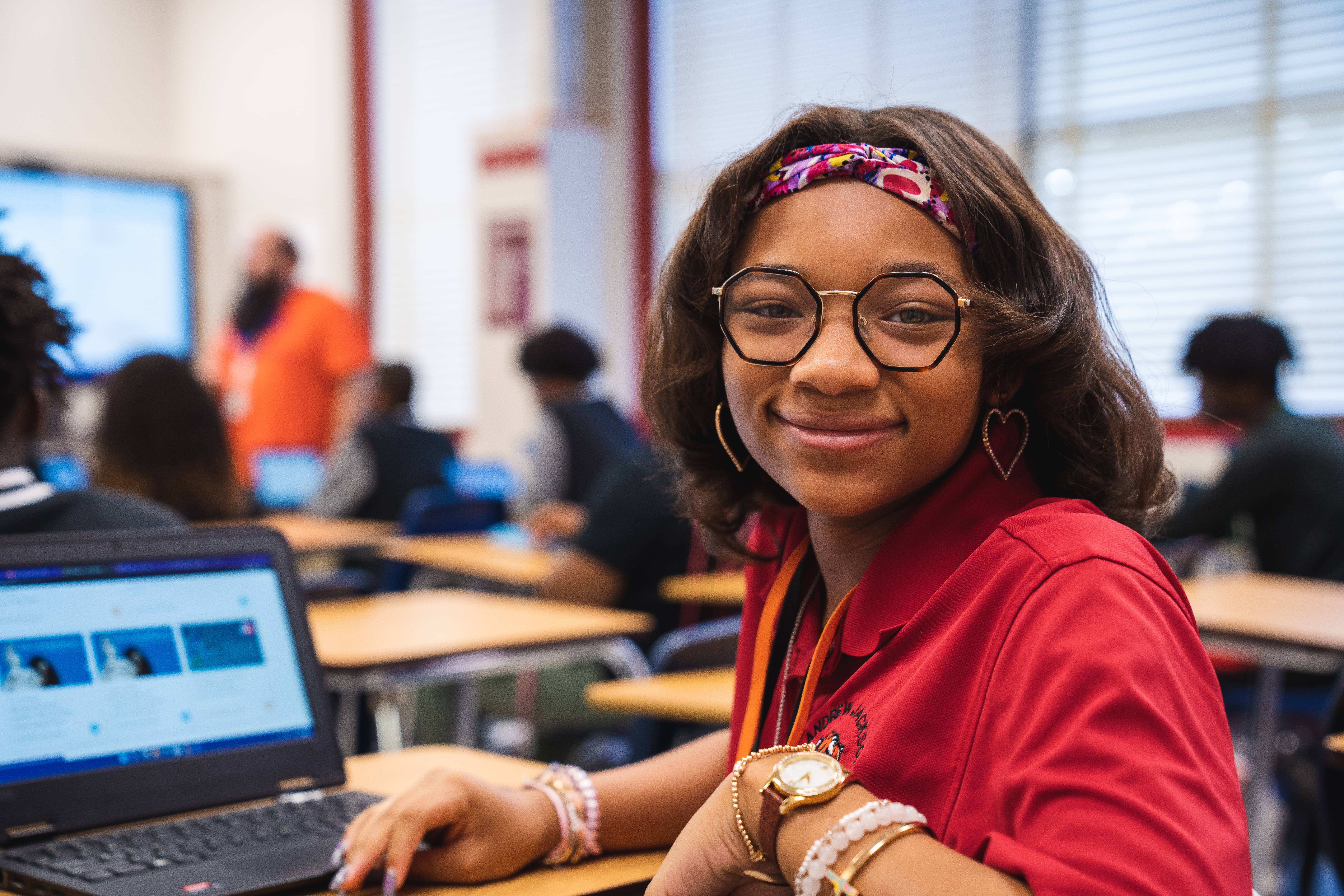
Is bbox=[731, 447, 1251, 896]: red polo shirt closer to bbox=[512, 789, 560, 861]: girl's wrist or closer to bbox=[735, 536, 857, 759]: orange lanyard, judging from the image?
bbox=[735, 536, 857, 759]: orange lanyard

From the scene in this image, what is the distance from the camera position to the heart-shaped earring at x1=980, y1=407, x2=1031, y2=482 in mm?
1000

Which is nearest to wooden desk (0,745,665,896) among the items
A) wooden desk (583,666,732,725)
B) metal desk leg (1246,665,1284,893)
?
wooden desk (583,666,732,725)

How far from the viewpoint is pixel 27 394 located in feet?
5.24

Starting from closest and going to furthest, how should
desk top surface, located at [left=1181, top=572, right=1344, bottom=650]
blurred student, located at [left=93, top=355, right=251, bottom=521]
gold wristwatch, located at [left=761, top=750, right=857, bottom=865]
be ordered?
gold wristwatch, located at [left=761, top=750, right=857, bottom=865] → desk top surface, located at [left=1181, top=572, right=1344, bottom=650] → blurred student, located at [left=93, top=355, right=251, bottom=521]

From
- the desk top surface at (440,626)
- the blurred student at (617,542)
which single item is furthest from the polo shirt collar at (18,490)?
the blurred student at (617,542)

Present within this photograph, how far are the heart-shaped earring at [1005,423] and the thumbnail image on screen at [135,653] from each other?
0.83 m

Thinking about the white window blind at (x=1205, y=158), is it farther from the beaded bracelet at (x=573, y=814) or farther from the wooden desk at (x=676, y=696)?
the beaded bracelet at (x=573, y=814)

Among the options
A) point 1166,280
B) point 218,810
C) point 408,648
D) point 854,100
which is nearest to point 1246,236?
point 1166,280

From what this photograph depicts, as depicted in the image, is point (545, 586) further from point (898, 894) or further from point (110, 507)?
point (898, 894)

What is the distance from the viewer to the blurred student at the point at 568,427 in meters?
4.63

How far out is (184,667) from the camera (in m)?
1.27

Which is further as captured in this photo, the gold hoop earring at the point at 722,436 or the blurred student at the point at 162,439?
the blurred student at the point at 162,439

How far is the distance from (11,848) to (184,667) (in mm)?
219

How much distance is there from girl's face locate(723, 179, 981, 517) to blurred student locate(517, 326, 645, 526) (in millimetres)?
3489
